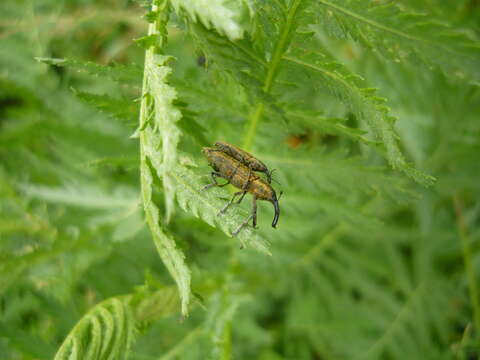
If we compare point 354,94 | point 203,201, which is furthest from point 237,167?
point 354,94

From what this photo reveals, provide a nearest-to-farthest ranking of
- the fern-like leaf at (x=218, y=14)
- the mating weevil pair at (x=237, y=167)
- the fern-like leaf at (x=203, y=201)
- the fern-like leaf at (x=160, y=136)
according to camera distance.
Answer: the fern-like leaf at (x=218, y=14) < the fern-like leaf at (x=160, y=136) < the fern-like leaf at (x=203, y=201) < the mating weevil pair at (x=237, y=167)

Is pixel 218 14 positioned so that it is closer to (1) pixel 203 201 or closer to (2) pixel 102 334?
(1) pixel 203 201

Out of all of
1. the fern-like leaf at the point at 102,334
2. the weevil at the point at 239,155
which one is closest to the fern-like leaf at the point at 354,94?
the weevil at the point at 239,155

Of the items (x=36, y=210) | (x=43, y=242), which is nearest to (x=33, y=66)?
(x=36, y=210)

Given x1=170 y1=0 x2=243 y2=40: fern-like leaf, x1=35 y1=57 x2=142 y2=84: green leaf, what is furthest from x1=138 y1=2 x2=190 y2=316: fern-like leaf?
x1=35 y1=57 x2=142 y2=84: green leaf

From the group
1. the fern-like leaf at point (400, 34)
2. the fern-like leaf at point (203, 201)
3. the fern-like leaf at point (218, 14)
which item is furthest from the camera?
the fern-like leaf at point (400, 34)

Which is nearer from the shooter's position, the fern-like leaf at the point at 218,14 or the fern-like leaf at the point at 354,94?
the fern-like leaf at the point at 218,14

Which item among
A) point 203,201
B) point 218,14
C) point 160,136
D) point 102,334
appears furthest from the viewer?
point 102,334

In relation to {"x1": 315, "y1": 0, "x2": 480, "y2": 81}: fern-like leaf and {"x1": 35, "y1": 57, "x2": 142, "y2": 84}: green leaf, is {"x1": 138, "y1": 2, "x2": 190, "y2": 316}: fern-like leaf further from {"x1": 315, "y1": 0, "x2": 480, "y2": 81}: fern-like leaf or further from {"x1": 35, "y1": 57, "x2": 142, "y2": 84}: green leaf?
{"x1": 315, "y1": 0, "x2": 480, "y2": 81}: fern-like leaf

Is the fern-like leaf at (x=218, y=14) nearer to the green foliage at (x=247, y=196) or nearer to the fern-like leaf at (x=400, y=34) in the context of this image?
the green foliage at (x=247, y=196)

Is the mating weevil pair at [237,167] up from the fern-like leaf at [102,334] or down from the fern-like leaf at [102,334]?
up
